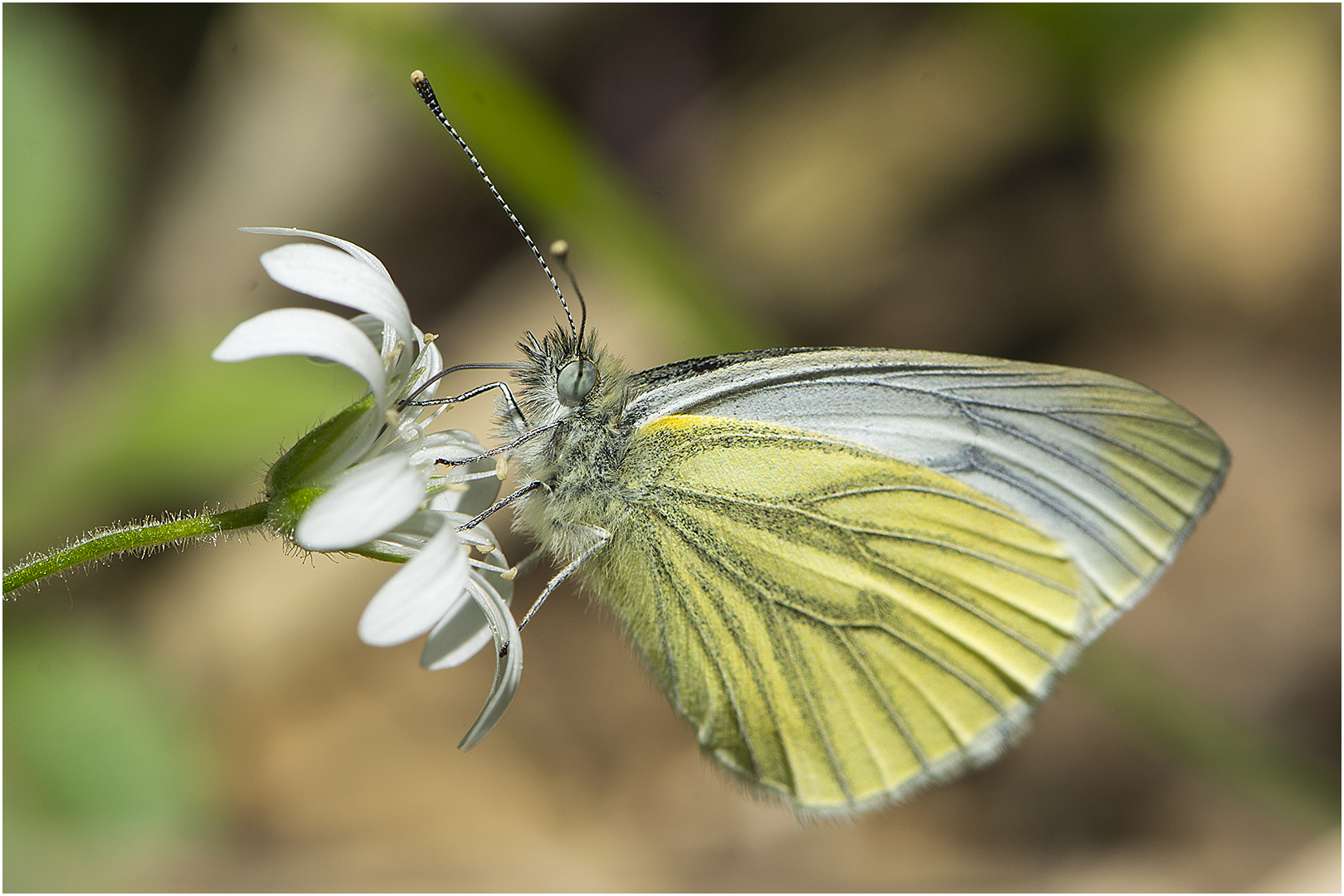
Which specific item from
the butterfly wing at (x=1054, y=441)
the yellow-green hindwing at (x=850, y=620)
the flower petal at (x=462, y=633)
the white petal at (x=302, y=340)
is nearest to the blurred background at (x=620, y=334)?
the butterfly wing at (x=1054, y=441)

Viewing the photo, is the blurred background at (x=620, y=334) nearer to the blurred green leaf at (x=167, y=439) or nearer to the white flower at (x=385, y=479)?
the blurred green leaf at (x=167, y=439)

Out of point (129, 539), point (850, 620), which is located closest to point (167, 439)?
point (129, 539)

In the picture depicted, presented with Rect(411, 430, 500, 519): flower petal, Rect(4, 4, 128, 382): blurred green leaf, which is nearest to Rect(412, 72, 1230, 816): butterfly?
Rect(411, 430, 500, 519): flower petal

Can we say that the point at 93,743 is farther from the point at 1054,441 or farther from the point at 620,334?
the point at 1054,441

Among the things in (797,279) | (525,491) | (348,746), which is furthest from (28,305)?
(797,279)

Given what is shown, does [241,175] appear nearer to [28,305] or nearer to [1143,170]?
[28,305]

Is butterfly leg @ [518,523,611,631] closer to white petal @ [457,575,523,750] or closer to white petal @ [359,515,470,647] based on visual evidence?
white petal @ [457,575,523,750]
